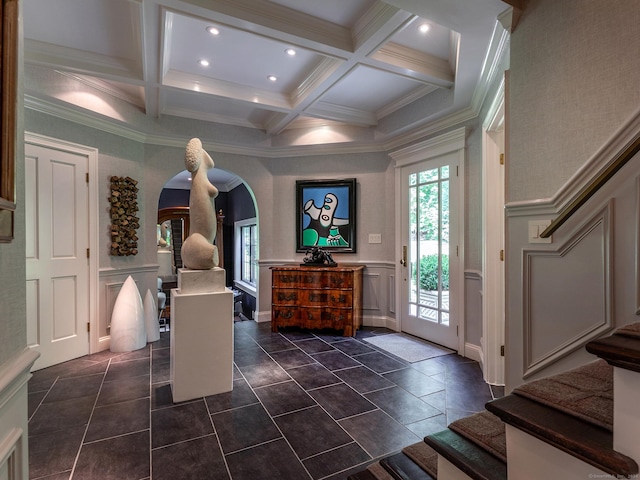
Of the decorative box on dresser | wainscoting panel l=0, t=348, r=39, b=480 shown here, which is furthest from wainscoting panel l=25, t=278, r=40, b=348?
wainscoting panel l=0, t=348, r=39, b=480

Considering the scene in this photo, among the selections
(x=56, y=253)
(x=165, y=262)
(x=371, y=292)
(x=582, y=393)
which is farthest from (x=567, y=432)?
(x=165, y=262)

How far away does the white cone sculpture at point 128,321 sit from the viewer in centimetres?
355

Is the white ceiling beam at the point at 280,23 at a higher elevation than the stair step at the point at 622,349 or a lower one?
higher

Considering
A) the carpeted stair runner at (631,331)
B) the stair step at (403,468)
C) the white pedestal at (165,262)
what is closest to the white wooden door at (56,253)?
the stair step at (403,468)

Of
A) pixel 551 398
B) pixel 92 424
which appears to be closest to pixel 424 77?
pixel 551 398

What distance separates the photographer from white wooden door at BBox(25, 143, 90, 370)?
304cm

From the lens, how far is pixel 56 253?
323 cm

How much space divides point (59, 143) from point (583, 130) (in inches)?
164

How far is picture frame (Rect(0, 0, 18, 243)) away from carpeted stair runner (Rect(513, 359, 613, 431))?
173 centimetres

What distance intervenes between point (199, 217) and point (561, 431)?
2.49 metres

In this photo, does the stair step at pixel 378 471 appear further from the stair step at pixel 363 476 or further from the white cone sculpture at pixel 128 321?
the white cone sculpture at pixel 128 321

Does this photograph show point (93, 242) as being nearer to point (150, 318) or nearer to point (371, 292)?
point (150, 318)

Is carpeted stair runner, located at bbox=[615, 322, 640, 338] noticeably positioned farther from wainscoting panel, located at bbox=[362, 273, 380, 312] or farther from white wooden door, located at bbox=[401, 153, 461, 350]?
wainscoting panel, located at bbox=[362, 273, 380, 312]

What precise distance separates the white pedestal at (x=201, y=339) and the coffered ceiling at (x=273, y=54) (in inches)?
73.3
